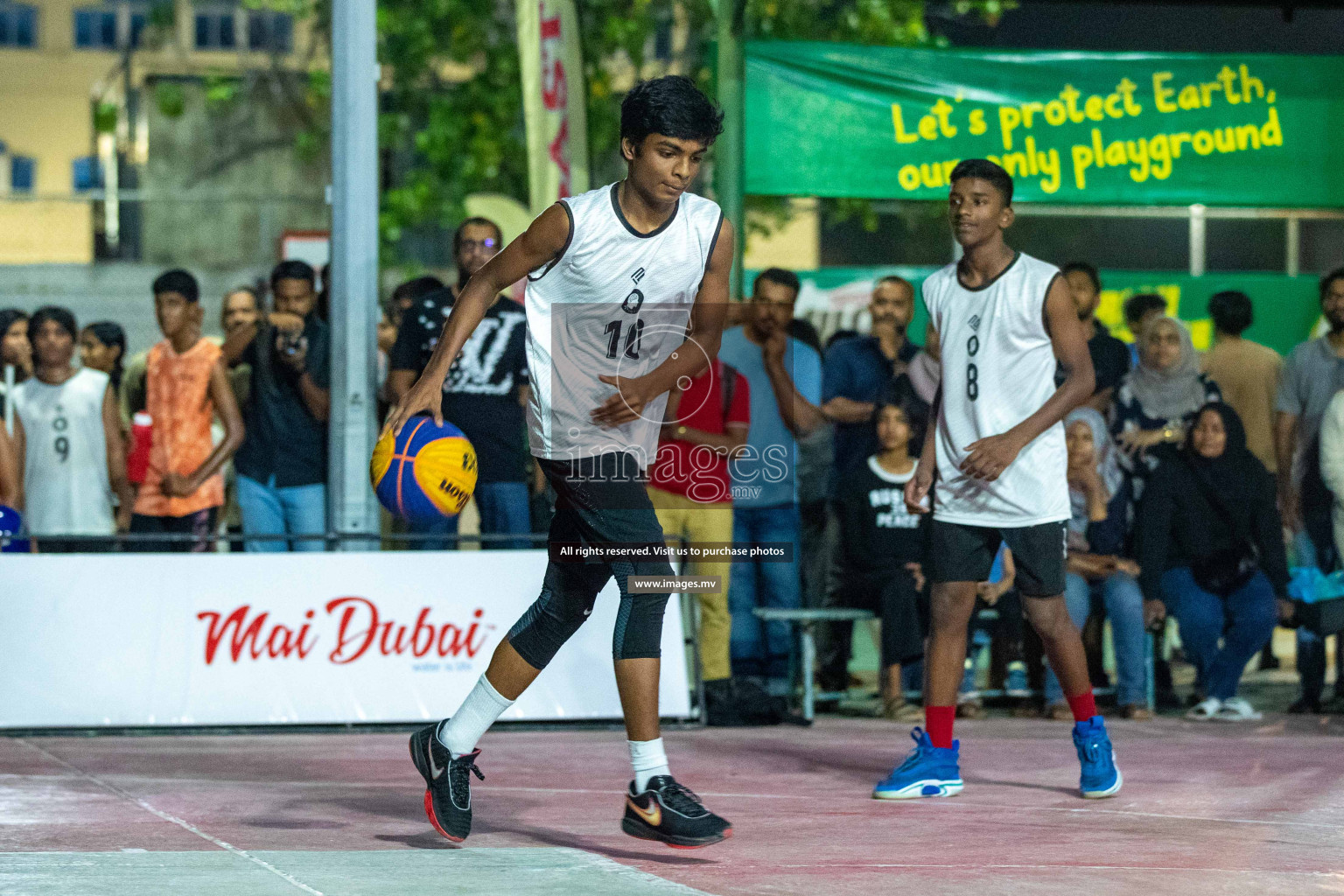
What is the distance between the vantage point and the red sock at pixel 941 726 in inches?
266

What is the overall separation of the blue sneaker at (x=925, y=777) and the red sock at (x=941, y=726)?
0.02 meters

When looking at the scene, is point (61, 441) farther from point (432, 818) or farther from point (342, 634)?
point (432, 818)

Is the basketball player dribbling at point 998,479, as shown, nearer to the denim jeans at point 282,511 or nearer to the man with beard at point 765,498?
the man with beard at point 765,498

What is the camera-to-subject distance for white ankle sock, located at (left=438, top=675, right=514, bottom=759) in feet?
18.4

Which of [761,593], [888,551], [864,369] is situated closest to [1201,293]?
[864,369]

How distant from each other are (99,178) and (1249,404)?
30.3 meters

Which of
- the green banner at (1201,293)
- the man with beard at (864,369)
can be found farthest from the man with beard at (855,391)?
the green banner at (1201,293)

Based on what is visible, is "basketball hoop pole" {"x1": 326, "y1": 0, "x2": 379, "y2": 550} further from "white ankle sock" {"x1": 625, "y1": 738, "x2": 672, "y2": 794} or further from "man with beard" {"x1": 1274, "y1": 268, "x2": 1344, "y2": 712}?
"man with beard" {"x1": 1274, "y1": 268, "x2": 1344, "y2": 712}

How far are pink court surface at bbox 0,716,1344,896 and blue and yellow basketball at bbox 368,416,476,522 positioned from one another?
43.4 inches

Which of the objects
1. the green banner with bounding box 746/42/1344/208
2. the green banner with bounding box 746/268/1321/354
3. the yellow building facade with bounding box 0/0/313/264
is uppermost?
the yellow building facade with bounding box 0/0/313/264

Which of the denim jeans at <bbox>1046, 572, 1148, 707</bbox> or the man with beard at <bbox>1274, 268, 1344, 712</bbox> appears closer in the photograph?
the denim jeans at <bbox>1046, 572, 1148, 707</bbox>

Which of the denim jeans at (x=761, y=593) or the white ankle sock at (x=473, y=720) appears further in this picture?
the denim jeans at (x=761, y=593)

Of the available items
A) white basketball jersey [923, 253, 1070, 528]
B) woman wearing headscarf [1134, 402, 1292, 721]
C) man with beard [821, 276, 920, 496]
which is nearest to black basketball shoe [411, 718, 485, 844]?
white basketball jersey [923, 253, 1070, 528]

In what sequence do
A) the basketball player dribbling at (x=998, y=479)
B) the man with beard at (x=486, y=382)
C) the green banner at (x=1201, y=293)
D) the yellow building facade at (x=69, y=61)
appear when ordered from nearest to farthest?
the basketball player dribbling at (x=998, y=479) → the man with beard at (x=486, y=382) → the green banner at (x=1201, y=293) → the yellow building facade at (x=69, y=61)
